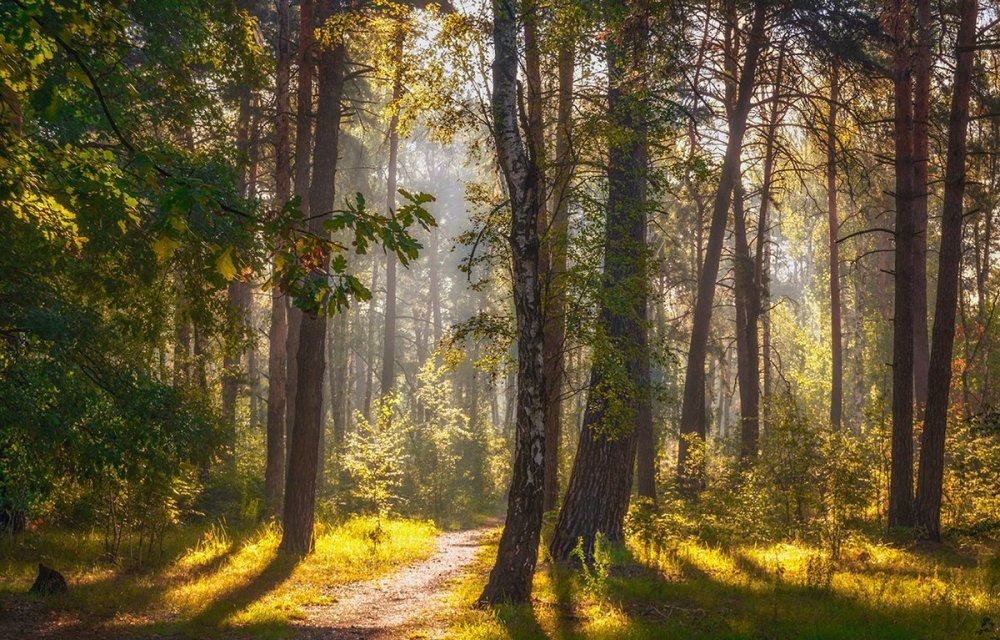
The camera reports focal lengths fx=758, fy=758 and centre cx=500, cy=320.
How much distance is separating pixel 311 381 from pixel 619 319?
16.6 ft

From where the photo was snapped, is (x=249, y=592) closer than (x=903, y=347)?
Yes

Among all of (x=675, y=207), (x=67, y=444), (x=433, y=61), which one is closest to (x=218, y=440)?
(x=67, y=444)

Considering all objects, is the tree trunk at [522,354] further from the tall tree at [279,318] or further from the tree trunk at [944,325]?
the tree trunk at [944,325]

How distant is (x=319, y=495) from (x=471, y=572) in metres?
11.9

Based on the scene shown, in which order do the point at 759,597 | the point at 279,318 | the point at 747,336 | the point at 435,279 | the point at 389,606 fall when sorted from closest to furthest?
the point at 759,597, the point at 389,606, the point at 279,318, the point at 747,336, the point at 435,279

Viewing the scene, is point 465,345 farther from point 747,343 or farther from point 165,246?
point 747,343

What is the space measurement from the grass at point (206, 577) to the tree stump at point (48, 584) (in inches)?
6.0

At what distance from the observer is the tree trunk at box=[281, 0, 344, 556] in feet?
39.9

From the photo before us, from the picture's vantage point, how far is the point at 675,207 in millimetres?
Answer: 28609

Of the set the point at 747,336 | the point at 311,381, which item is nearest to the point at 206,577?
the point at 311,381

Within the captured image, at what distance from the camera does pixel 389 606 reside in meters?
9.48

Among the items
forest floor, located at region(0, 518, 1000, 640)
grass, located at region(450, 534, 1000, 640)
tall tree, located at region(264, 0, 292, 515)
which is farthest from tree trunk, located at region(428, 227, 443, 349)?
grass, located at region(450, 534, 1000, 640)

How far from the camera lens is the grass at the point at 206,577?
27.5ft

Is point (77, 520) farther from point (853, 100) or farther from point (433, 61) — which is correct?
point (853, 100)
